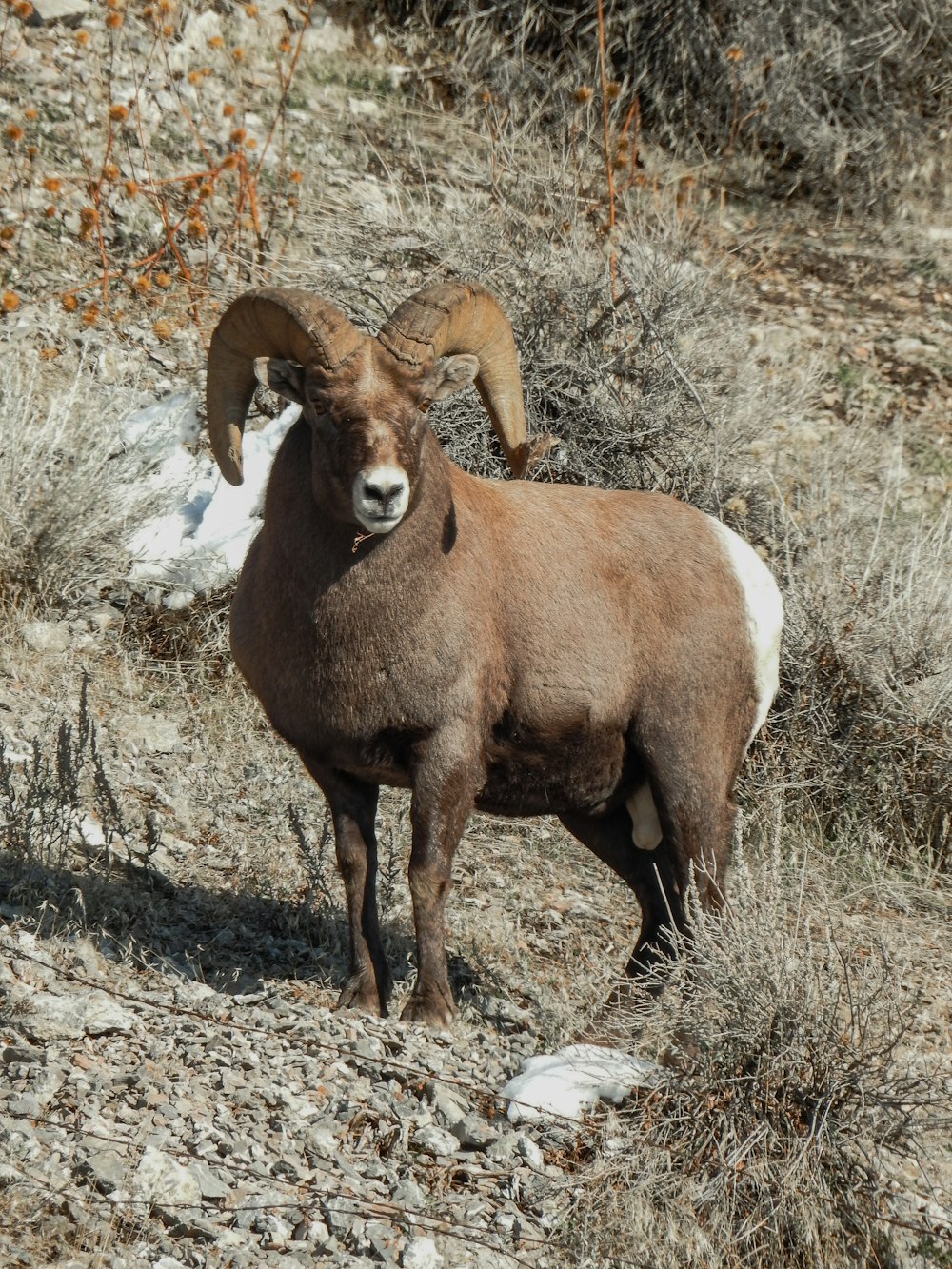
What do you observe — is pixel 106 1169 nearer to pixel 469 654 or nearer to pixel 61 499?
pixel 469 654

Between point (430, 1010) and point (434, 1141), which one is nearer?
point (434, 1141)

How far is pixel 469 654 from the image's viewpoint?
17.0 ft

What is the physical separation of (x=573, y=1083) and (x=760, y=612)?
2133 mm

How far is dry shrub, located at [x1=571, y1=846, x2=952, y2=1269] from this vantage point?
4172 millimetres

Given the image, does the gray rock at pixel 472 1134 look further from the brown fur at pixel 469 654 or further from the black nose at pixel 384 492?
the black nose at pixel 384 492

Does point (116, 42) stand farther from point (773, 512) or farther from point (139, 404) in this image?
point (773, 512)

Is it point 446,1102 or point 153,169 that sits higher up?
point 153,169

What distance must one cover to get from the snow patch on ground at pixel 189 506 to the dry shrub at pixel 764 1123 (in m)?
4.27

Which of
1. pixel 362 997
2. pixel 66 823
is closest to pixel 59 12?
pixel 66 823

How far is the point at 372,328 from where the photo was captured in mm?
9141

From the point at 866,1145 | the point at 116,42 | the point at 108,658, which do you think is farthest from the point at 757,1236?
the point at 116,42

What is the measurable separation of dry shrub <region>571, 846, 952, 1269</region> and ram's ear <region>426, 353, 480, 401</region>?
2.01m

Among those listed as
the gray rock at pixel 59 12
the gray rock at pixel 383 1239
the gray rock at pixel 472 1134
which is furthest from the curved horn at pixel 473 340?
the gray rock at pixel 59 12

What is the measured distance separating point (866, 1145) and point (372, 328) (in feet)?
19.7
